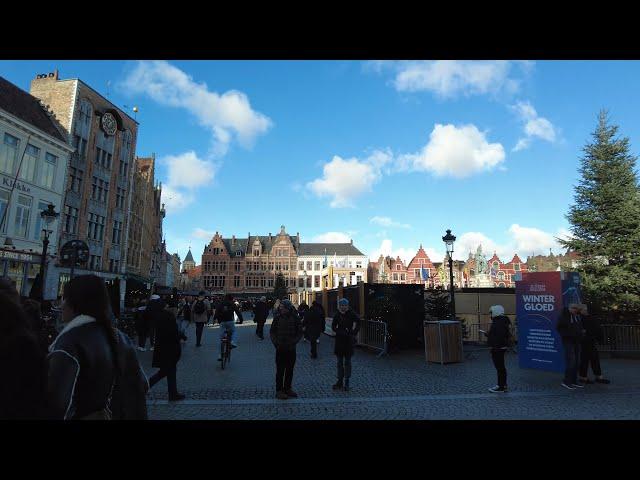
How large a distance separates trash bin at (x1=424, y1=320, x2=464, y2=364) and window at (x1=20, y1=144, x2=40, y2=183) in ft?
89.4

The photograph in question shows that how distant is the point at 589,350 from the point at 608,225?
13.7m

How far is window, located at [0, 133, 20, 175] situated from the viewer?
2394cm

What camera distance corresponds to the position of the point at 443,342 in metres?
11.8

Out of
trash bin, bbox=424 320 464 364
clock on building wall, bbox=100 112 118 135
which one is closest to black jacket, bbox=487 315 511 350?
trash bin, bbox=424 320 464 364

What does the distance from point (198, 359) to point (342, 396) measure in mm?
6275

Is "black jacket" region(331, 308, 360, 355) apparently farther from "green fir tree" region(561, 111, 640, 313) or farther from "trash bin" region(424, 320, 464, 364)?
"green fir tree" region(561, 111, 640, 313)

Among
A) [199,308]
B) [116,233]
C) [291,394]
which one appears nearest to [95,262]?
[116,233]

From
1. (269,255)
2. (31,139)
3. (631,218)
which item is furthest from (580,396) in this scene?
(269,255)

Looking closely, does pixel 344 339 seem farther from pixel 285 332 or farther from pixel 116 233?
pixel 116 233

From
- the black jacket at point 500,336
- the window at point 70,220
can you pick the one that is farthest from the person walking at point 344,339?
the window at point 70,220
